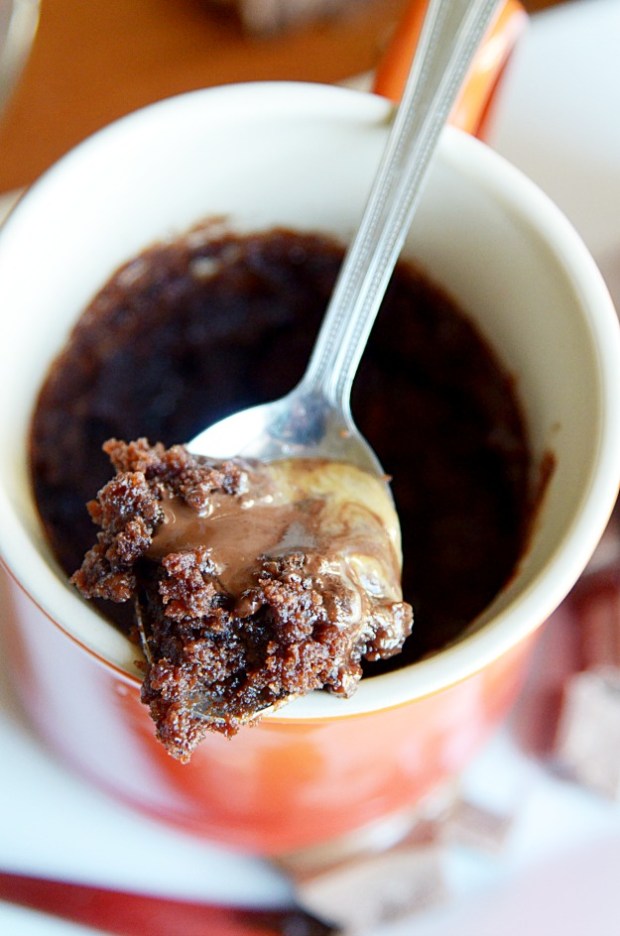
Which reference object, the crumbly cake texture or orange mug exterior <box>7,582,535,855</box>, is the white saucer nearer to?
orange mug exterior <box>7,582,535,855</box>

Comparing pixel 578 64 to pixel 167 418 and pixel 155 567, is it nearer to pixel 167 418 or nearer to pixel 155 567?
pixel 167 418

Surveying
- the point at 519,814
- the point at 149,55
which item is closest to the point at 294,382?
the point at 519,814

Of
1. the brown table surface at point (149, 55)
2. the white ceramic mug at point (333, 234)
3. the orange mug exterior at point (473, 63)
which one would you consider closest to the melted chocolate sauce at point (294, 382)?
the white ceramic mug at point (333, 234)

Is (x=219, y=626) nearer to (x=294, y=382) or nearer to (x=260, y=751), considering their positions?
(x=260, y=751)

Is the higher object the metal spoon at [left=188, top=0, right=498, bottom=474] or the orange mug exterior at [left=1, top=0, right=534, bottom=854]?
the metal spoon at [left=188, top=0, right=498, bottom=474]

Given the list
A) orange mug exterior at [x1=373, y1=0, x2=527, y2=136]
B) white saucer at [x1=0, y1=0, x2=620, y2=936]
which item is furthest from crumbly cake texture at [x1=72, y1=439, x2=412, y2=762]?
orange mug exterior at [x1=373, y1=0, x2=527, y2=136]
